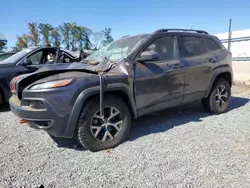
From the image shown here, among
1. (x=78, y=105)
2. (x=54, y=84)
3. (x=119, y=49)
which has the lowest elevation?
(x=78, y=105)

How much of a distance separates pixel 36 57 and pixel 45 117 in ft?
13.2

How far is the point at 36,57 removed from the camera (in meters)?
6.61

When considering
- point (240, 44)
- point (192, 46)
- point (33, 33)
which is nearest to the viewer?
point (192, 46)

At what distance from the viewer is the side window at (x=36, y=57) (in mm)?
6465

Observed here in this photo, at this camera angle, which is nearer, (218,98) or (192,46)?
(192,46)

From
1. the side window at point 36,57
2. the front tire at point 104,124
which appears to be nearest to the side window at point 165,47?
the front tire at point 104,124

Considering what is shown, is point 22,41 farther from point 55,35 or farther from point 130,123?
point 130,123

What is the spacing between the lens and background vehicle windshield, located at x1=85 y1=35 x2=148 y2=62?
4.02 m

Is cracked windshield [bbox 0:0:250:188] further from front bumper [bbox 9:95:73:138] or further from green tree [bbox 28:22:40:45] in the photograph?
green tree [bbox 28:22:40:45]

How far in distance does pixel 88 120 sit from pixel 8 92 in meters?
3.60

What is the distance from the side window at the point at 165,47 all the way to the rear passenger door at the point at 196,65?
21cm

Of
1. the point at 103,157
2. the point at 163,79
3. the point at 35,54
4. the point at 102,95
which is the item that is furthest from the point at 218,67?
the point at 35,54

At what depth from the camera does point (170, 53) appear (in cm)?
438

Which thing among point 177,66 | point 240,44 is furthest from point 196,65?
point 240,44
